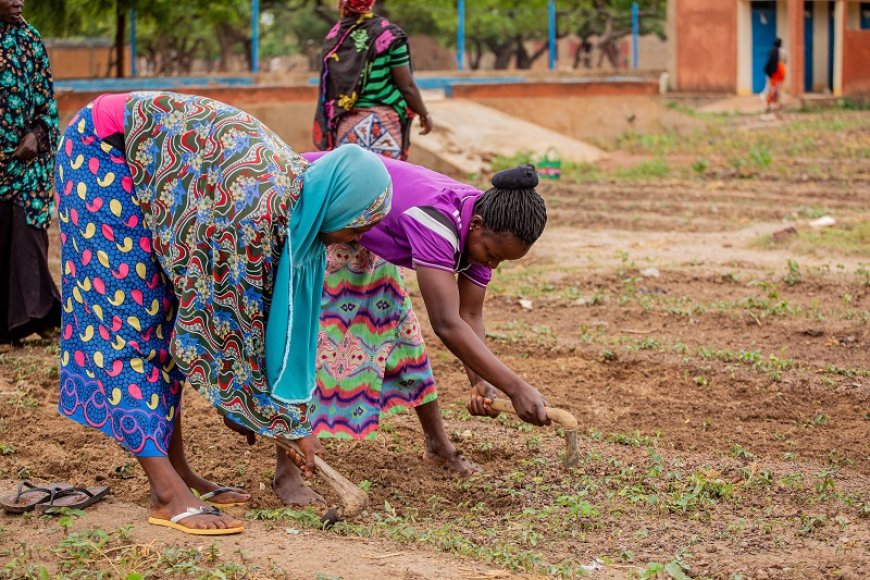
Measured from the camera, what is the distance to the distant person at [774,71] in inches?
834

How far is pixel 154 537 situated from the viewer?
11.3ft

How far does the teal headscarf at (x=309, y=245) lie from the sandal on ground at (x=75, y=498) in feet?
2.67

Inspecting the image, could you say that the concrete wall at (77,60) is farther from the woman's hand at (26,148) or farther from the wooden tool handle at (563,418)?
the wooden tool handle at (563,418)

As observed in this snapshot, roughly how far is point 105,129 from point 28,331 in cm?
305

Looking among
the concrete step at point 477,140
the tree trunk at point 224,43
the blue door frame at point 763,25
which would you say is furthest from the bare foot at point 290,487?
the tree trunk at point 224,43

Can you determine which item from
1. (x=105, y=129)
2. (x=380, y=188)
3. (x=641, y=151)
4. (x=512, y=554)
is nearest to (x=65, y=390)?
(x=105, y=129)

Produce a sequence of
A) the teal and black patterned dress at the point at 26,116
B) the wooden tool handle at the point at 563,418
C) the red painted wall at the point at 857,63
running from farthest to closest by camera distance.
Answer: the red painted wall at the point at 857,63
the teal and black patterned dress at the point at 26,116
the wooden tool handle at the point at 563,418

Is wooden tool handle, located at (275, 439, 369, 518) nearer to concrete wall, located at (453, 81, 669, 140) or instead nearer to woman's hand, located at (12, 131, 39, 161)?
woman's hand, located at (12, 131, 39, 161)

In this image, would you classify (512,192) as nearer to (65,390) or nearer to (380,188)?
(380,188)

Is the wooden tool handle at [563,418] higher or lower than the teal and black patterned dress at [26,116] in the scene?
lower

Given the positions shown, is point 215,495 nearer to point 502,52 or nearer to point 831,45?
point 831,45

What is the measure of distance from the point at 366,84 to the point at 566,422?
3575mm

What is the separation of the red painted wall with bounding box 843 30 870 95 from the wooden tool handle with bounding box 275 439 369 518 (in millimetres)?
21118

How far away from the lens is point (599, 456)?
14.8ft
